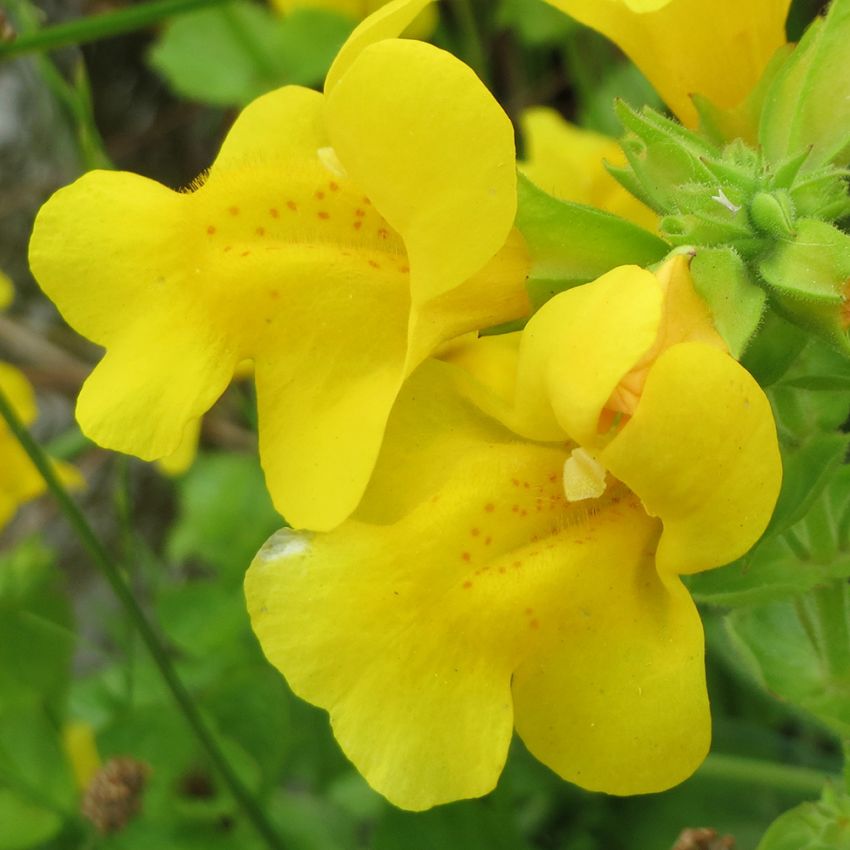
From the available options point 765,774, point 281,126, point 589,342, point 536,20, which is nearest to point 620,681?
point 589,342

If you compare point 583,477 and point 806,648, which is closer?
point 583,477

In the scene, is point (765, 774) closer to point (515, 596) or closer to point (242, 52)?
point (515, 596)

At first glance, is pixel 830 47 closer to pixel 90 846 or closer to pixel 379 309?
pixel 379 309

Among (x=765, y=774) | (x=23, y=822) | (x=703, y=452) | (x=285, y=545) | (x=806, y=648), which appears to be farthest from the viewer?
(x=765, y=774)

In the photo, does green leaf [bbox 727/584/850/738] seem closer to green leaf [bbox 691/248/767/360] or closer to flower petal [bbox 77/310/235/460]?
green leaf [bbox 691/248/767/360]

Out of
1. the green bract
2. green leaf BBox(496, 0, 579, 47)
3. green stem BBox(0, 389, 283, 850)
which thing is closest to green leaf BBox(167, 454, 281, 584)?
green stem BBox(0, 389, 283, 850)

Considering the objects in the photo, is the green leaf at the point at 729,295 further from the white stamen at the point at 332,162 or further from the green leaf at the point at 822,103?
the white stamen at the point at 332,162

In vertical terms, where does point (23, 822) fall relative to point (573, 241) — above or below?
below

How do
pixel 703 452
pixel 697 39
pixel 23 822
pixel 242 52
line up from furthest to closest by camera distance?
pixel 242 52 → pixel 23 822 → pixel 697 39 → pixel 703 452
